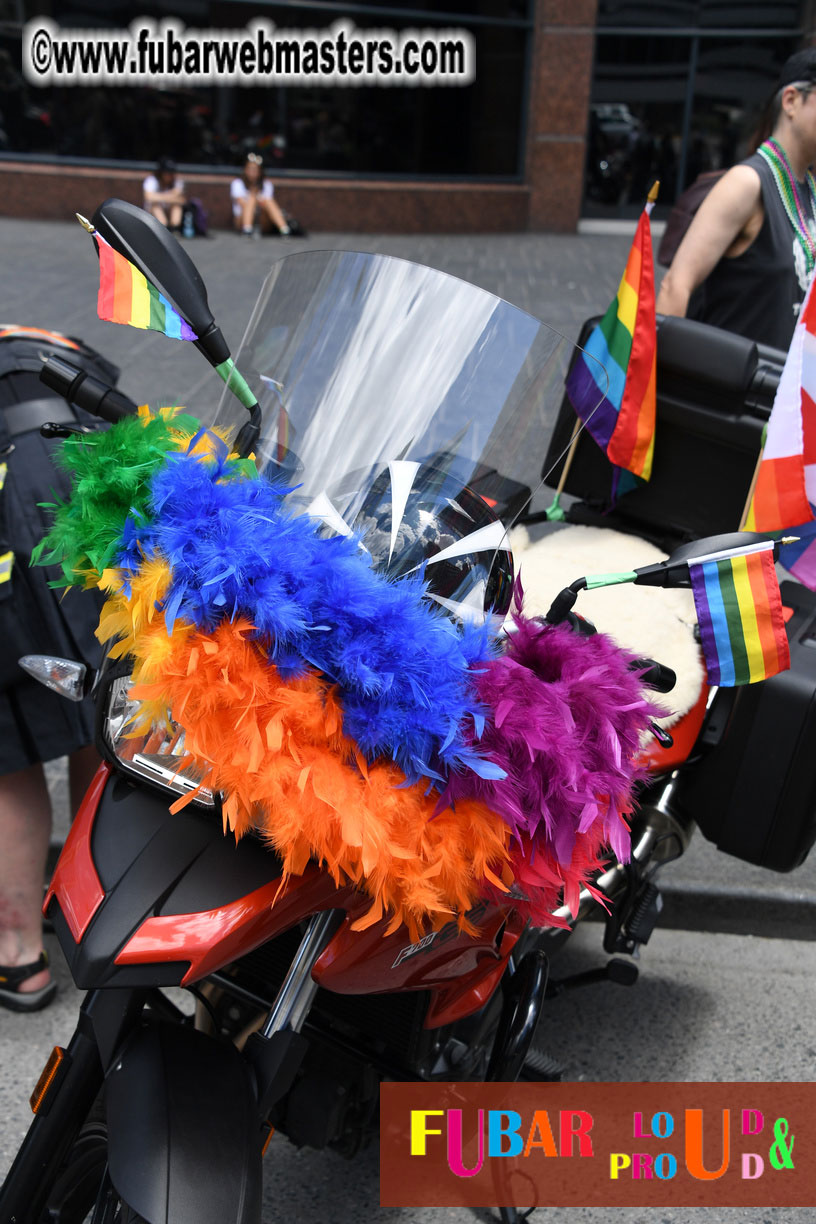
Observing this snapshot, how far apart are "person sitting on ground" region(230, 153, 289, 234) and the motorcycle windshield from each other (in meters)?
11.7

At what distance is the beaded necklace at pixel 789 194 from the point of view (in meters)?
3.02

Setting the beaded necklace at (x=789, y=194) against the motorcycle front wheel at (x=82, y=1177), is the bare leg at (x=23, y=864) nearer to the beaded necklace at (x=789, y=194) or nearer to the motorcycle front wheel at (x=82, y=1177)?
the motorcycle front wheel at (x=82, y=1177)

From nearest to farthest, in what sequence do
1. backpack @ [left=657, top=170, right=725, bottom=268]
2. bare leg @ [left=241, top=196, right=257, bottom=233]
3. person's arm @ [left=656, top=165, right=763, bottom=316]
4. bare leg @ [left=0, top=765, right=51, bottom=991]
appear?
bare leg @ [left=0, top=765, right=51, bottom=991], person's arm @ [left=656, top=165, right=763, bottom=316], backpack @ [left=657, top=170, right=725, bottom=268], bare leg @ [left=241, top=196, right=257, bottom=233]

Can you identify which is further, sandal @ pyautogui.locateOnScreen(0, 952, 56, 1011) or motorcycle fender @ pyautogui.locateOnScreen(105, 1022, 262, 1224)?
sandal @ pyautogui.locateOnScreen(0, 952, 56, 1011)

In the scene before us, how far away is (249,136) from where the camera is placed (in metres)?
13.5

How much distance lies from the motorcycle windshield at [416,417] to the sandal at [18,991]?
5.06ft

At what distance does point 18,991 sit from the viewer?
8.69 ft

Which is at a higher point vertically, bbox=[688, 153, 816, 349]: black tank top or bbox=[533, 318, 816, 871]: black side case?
bbox=[688, 153, 816, 349]: black tank top

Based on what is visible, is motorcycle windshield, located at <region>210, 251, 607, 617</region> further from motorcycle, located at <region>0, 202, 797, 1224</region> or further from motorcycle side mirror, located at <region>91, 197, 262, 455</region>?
motorcycle side mirror, located at <region>91, 197, 262, 455</region>

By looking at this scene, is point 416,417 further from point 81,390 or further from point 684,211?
point 684,211

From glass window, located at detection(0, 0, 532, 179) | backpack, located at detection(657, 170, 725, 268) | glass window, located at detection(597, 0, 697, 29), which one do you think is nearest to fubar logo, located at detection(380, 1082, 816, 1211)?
backpack, located at detection(657, 170, 725, 268)

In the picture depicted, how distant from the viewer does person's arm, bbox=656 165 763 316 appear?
2.95 m

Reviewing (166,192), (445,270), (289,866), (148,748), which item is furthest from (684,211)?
(166,192)

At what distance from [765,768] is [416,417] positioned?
1008 millimetres
